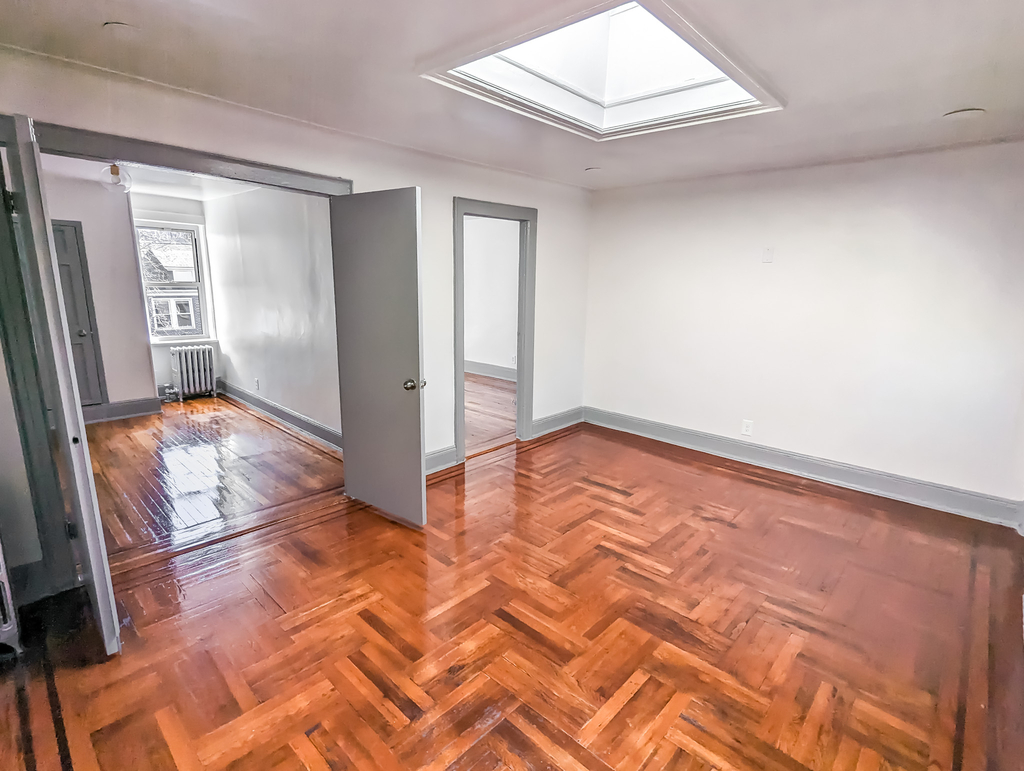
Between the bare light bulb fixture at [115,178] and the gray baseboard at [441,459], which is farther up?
the bare light bulb fixture at [115,178]

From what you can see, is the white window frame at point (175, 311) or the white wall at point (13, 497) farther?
the white window frame at point (175, 311)

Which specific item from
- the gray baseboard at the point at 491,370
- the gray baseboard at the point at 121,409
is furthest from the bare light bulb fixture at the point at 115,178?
the gray baseboard at the point at 491,370

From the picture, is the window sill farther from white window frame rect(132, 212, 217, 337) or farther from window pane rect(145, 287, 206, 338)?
window pane rect(145, 287, 206, 338)

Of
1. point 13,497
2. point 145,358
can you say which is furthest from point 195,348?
point 13,497

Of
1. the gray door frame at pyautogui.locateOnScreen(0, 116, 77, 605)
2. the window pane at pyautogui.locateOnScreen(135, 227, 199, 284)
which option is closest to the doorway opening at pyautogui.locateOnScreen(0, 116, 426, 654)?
the gray door frame at pyautogui.locateOnScreen(0, 116, 77, 605)

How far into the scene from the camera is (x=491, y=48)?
75.9 inches

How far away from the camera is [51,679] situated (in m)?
1.94

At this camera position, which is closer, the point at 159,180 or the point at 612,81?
the point at 612,81

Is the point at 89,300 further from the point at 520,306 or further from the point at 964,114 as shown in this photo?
the point at 964,114

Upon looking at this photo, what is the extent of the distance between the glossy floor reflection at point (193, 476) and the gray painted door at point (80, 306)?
51 cm

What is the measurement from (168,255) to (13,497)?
16.6 ft

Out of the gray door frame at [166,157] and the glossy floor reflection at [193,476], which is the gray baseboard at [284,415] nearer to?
the glossy floor reflection at [193,476]

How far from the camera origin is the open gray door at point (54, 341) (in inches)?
69.3

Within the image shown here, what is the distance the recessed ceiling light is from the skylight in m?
0.96
